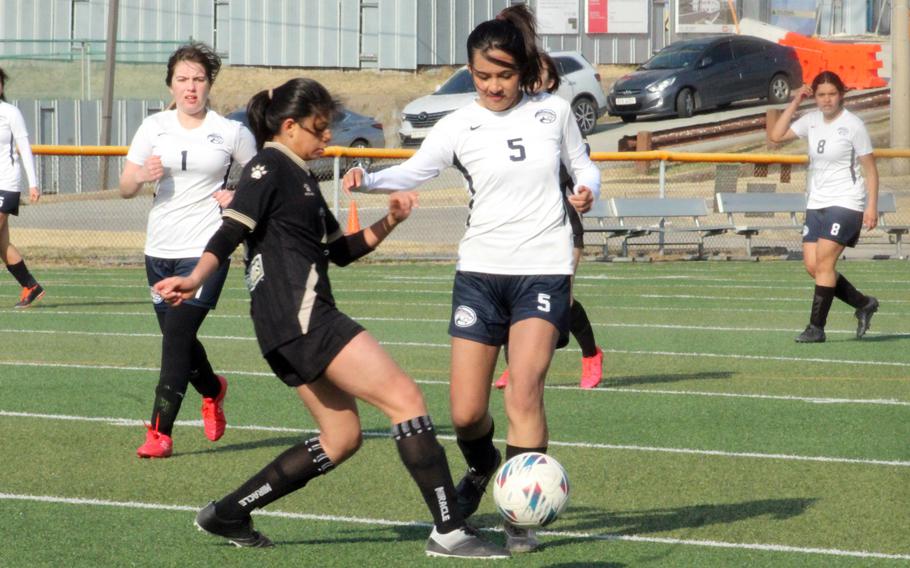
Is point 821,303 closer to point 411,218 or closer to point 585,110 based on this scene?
point 411,218

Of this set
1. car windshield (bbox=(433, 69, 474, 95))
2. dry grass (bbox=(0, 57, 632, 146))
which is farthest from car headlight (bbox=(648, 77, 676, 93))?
dry grass (bbox=(0, 57, 632, 146))

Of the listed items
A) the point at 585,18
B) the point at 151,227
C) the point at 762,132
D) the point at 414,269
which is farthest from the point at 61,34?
the point at 151,227

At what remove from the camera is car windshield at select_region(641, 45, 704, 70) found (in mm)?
36719

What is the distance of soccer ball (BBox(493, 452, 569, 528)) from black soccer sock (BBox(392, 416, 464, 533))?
196mm

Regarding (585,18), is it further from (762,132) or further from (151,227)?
(151,227)

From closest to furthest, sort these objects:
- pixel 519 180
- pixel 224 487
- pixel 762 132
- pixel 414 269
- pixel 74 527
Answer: pixel 519 180
pixel 74 527
pixel 224 487
pixel 414 269
pixel 762 132

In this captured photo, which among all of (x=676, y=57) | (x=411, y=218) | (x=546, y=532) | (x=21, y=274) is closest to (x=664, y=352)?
(x=546, y=532)

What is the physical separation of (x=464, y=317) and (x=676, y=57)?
32.1 meters

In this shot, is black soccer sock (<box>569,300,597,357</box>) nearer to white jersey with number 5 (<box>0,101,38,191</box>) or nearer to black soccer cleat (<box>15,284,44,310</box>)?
white jersey with number 5 (<box>0,101,38,191</box>)

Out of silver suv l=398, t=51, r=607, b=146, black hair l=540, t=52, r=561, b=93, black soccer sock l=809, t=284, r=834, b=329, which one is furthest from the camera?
silver suv l=398, t=51, r=607, b=146

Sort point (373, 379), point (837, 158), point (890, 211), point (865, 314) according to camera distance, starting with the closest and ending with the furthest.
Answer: point (373, 379) < point (837, 158) < point (865, 314) < point (890, 211)

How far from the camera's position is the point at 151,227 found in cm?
808

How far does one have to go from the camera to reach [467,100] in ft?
111

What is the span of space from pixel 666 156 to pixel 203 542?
53.4 feet
